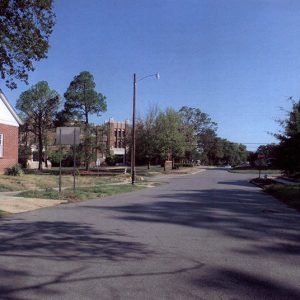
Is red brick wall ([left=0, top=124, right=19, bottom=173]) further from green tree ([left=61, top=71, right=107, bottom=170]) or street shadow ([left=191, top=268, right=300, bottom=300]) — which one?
street shadow ([left=191, top=268, right=300, bottom=300])

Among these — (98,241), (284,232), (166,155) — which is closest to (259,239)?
(284,232)

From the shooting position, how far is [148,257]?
7.91 m

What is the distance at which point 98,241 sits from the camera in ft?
30.9

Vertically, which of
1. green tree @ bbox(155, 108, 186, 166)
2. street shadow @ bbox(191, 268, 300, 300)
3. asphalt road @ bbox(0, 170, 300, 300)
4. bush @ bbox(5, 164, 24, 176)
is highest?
green tree @ bbox(155, 108, 186, 166)

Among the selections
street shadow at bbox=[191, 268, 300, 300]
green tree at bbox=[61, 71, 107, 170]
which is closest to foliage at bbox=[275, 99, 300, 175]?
street shadow at bbox=[191, 268, 300, 300]

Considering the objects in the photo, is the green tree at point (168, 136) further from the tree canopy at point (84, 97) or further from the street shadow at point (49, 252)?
the street shadow at point (49, 252)

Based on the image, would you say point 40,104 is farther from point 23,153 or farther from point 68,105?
point 23,153

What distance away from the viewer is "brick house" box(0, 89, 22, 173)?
3219 centimetres

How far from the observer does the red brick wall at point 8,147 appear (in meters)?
32.2

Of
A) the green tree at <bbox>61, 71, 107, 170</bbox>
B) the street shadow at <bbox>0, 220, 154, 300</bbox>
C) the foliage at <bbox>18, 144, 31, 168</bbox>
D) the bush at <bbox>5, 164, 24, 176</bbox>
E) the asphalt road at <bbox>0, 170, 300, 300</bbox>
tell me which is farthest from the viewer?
the foliage at <bbox>18, 144, 31, 168</bbox>

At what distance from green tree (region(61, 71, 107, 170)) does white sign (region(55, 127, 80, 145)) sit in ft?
93.2

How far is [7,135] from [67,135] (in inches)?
513

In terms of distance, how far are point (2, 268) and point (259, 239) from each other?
567 centimetres

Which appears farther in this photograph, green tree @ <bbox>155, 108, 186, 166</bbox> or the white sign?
green tree @ <bbox>155, 108, 186, 166</bbox>
